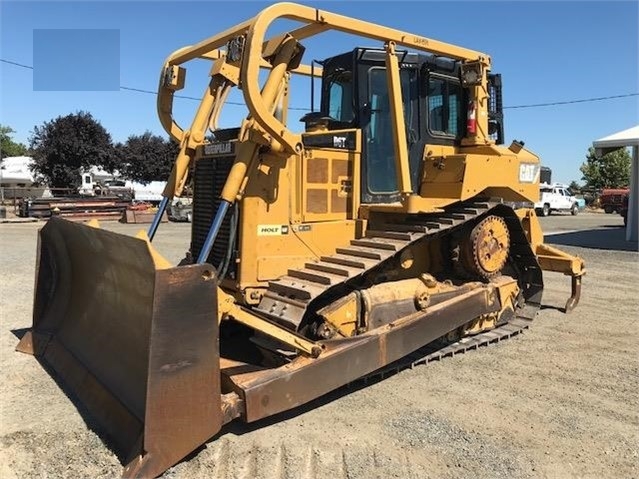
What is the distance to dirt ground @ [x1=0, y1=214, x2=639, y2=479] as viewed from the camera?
3590mm

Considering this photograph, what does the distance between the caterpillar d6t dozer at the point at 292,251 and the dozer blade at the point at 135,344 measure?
13mm

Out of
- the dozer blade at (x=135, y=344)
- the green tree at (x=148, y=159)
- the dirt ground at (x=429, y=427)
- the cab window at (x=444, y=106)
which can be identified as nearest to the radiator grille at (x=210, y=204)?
the dozer blade at (x=135, y=344)

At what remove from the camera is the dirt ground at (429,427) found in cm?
359

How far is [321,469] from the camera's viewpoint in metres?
3.56

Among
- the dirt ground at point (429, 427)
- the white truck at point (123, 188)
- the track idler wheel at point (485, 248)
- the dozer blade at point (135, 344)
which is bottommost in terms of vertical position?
the dirt ground at point (429, 427)

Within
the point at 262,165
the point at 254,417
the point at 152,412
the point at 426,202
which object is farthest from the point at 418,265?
the point at 152,412

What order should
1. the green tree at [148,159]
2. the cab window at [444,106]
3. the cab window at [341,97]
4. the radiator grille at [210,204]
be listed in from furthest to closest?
the green tree at [148,159]
the cab window at [444,106]
the cab window at [341,97]
the radiator grille at [210,204]

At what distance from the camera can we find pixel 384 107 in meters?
5.55

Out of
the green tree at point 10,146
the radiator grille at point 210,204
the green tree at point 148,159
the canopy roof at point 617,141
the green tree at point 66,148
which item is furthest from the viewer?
the green tree at point 10,146

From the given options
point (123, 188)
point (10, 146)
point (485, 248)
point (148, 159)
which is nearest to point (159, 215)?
point (485, 248)

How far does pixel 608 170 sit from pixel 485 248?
2007 inches

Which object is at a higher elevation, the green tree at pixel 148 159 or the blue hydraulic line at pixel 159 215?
the green tree at pixel 148 159

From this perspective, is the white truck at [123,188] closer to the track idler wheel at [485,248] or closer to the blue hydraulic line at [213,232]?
the track idler wheel at [485,248]

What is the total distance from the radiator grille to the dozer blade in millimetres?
937
